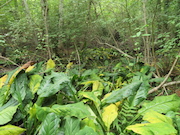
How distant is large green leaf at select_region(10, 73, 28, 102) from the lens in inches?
64.5

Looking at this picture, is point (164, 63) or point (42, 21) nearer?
point (164, 63)

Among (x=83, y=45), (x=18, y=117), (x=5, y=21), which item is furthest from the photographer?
(x=83, y=45)

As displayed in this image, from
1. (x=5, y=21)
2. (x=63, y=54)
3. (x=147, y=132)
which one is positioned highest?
(x=5, y=21)

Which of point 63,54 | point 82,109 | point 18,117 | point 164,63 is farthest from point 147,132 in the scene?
point 63,54

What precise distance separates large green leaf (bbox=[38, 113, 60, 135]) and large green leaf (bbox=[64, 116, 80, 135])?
0.37 feet

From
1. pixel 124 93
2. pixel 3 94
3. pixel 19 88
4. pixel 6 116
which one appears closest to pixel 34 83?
pixel 19 88

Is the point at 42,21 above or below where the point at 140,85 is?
above

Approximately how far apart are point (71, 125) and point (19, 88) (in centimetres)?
101

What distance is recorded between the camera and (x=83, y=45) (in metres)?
3.96

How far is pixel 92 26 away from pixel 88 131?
329 centimetres

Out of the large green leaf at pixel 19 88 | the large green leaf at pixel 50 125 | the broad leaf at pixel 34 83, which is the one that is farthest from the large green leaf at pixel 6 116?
the broad leaf at pixel 34 83

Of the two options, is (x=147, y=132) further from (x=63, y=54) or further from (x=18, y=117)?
(x=63, y=54)

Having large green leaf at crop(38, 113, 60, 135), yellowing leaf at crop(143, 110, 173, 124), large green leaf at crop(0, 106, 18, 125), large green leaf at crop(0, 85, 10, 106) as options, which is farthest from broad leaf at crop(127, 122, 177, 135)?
large green leaf at crop(0, 85, 10, 106)

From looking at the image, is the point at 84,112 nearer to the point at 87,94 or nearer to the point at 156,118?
the point at 87,94
